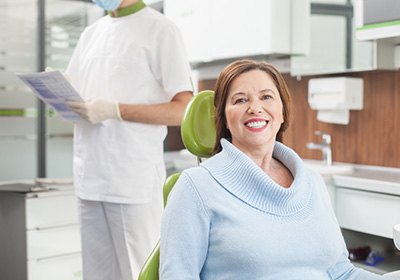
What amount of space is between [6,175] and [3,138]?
0.25 metres

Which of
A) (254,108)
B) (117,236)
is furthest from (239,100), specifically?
(117,236)

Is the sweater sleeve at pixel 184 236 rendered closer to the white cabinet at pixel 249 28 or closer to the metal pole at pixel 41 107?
the white cabinet at pixel 249 28

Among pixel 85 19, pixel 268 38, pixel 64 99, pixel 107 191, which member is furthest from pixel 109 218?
pixel 85 19

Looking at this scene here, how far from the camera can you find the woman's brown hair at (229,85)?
4.53 feet

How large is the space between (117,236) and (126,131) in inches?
15.3

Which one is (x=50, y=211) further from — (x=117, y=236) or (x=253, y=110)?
(x=253, y=110)

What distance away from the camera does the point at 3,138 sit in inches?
146

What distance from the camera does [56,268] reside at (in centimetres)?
322

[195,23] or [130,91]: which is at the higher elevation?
[195,23]

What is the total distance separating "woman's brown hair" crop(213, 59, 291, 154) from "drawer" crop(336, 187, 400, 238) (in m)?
1.08

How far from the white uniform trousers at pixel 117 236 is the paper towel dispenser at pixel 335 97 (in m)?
1.16

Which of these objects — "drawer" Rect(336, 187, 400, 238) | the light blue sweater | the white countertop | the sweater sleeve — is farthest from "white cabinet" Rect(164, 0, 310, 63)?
the sweater sleeve

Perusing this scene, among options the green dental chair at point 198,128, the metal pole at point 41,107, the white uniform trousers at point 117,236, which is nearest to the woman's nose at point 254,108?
the green dental chair at point 198,128

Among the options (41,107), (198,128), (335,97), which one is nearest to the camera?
(198,128)
